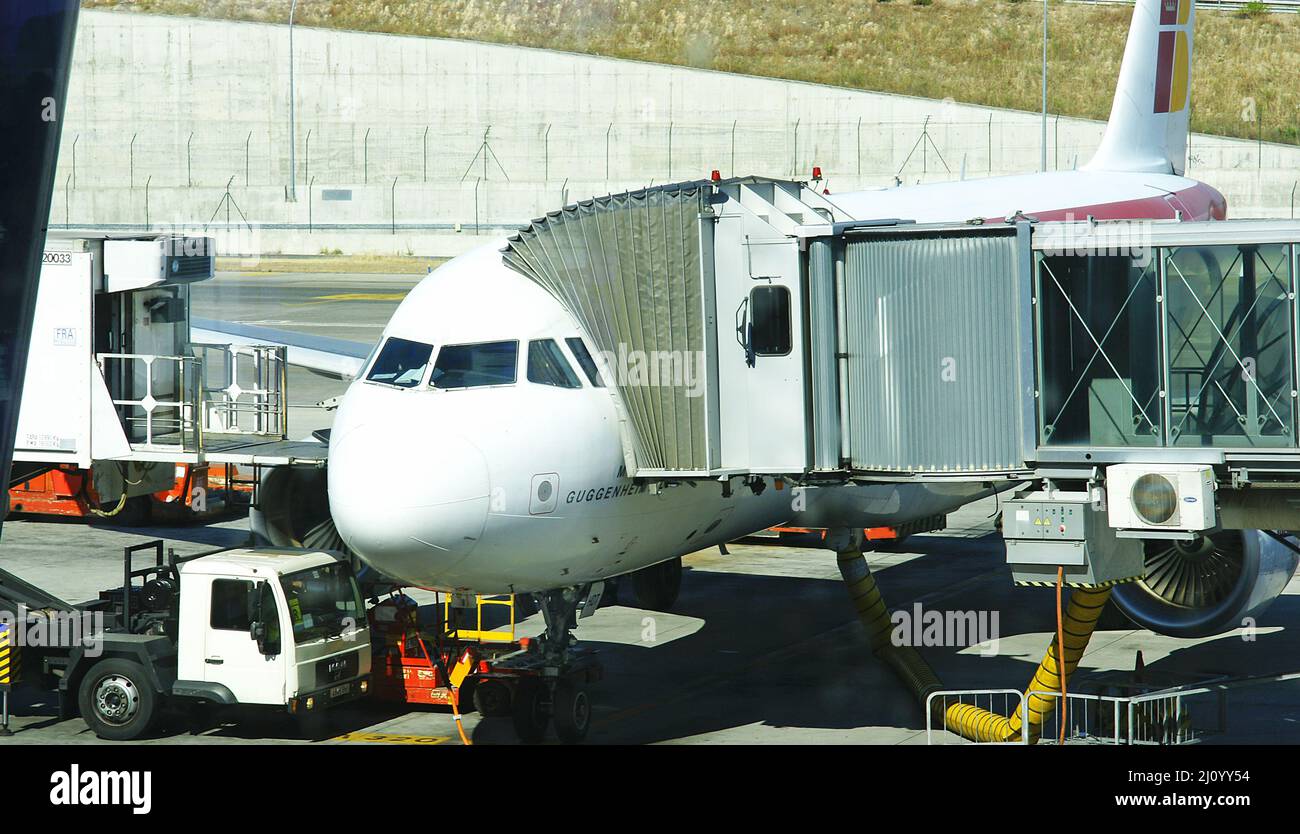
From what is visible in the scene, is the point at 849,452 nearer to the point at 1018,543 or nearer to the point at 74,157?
the point at 1018,543

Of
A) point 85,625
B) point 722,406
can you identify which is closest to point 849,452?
point 722,406

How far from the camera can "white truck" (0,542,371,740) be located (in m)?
18.0

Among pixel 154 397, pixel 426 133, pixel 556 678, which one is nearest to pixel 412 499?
pixel 556 678

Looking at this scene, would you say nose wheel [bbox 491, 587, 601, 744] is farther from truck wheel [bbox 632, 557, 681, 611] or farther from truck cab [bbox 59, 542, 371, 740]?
truck wheel [bbox 632, 557, 681, 611]

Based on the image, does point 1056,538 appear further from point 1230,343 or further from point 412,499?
point 412,499

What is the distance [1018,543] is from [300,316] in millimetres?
49486

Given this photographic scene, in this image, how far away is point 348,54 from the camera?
298 ft

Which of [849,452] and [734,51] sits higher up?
[734,51]

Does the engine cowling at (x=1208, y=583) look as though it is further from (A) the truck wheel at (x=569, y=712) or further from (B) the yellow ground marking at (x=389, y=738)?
(B) the yellow ground marking at (x=389, y=738)

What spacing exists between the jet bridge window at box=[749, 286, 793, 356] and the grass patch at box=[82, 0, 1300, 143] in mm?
73624

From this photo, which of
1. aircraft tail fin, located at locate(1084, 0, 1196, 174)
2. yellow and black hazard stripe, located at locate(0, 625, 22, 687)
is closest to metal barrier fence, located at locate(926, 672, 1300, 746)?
yellow and black hazard stripe, located at locate(0, 625, 22, 687)

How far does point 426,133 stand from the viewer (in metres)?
87.6

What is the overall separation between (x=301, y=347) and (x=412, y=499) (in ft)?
47.2
